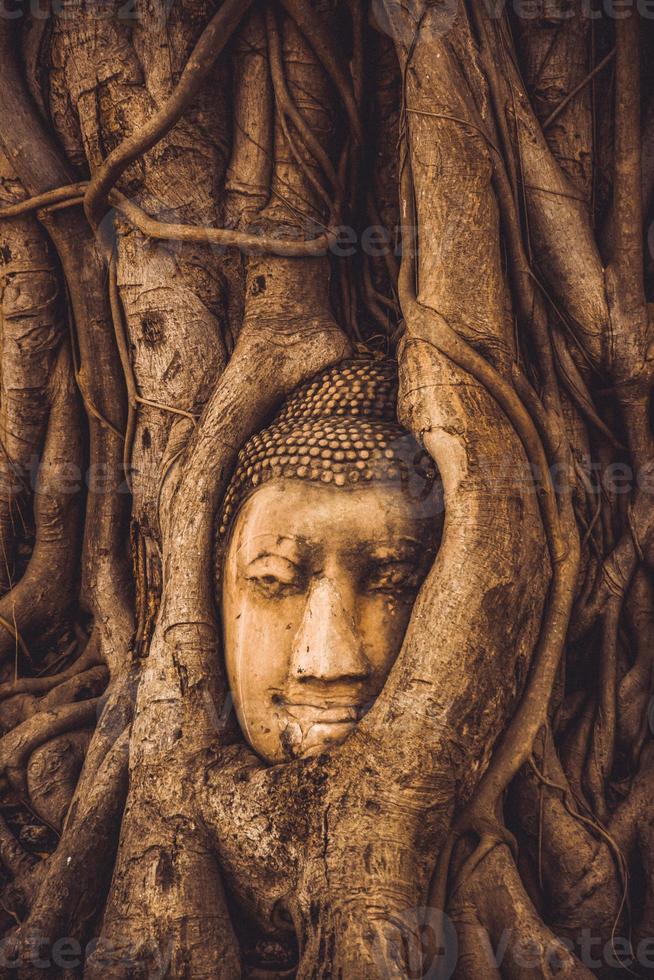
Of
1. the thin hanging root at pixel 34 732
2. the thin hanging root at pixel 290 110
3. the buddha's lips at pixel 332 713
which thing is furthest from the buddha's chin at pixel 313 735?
the thin hanging root at pixel 290 110

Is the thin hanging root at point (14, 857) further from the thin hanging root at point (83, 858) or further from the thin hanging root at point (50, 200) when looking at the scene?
the thin hanging root at point (50, 200)

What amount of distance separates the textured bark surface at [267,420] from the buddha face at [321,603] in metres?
0.13

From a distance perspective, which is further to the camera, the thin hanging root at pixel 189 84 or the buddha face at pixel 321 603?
the thin hanging root at pixel 189 84

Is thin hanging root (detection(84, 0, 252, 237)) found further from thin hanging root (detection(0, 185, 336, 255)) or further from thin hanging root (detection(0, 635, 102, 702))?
thin hanging root (detection(0, 635, 102, 702))

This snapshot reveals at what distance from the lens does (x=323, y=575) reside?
2473 mm

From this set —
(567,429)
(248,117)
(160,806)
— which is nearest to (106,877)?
(160,806)

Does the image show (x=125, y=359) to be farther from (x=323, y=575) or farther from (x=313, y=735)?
(x=313, y=735)

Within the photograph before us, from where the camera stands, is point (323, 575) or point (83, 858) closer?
point (323, 575)

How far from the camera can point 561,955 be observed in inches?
87.1

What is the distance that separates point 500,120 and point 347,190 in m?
0.66

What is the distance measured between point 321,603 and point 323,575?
9 centimetres

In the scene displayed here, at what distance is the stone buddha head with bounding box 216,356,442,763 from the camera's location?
95.3 inches

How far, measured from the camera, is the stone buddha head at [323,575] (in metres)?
2.42

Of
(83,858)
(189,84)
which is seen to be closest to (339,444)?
(189,84)
